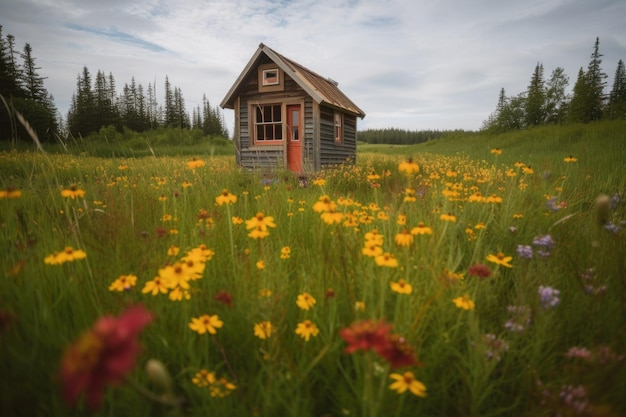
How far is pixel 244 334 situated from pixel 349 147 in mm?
12767

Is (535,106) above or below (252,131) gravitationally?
above

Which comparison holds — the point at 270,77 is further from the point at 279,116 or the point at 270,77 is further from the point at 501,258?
the point at 501,258

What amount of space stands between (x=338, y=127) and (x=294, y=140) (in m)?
2.59

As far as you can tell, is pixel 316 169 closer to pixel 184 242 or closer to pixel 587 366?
pixel 184 242

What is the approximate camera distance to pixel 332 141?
11.5 meters

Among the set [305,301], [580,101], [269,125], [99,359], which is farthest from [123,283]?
[580,101]

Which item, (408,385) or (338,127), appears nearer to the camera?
(408,385)

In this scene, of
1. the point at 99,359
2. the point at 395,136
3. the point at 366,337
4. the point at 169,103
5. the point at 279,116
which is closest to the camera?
the point at 99,359

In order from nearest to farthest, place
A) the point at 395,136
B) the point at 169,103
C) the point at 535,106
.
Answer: the point at 535,106
the point at 169,103
the point at 395,136

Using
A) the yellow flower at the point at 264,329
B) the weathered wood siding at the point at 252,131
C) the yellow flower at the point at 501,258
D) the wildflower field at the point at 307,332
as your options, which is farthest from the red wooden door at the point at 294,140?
the yellow flower at the point at 264,329

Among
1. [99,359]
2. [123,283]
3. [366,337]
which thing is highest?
[99,359]

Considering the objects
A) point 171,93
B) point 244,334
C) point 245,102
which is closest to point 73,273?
point 244,334

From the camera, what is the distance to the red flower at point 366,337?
2.44 ft

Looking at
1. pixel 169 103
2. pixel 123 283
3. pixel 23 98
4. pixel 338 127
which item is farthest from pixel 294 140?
pixel 169 103
